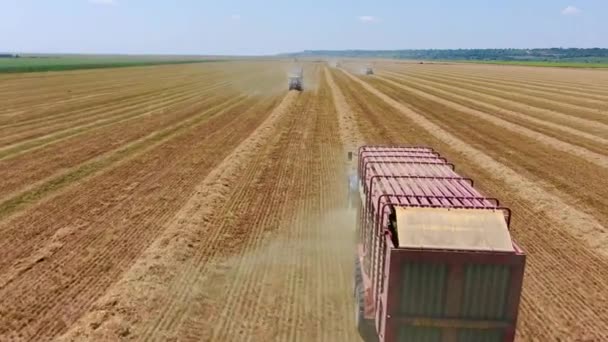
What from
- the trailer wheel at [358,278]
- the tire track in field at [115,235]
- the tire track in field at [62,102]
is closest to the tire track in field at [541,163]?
the trailer wheel at [358,278]

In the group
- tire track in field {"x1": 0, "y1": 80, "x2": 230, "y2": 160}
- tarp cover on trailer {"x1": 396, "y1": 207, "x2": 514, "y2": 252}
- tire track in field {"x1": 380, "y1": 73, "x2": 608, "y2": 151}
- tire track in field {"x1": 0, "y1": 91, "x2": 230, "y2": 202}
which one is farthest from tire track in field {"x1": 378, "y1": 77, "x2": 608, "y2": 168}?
tire track in field {"x1": 0, "y1": 80, "x2": 230, "y2": 160}

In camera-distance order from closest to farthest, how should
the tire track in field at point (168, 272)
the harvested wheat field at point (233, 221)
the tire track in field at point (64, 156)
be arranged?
the tire track in field at point (168, 272) → the harvested wheat field at point (233, 221) → the tire track in field at point (64, 156)

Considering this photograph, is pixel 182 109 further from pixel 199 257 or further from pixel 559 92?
pixel 559 92

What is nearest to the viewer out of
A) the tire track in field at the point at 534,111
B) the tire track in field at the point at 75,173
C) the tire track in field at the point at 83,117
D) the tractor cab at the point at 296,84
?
the tire track in field at the point at 75,173

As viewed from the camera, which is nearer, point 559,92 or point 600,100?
point 600,100

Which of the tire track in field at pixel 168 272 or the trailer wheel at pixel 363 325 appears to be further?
the tire track in field at pixel 168 272

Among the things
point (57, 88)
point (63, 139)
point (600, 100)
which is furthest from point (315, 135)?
point (57, 88)

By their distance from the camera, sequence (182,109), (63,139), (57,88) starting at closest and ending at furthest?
(63,139) → (182,109) → (57,88)

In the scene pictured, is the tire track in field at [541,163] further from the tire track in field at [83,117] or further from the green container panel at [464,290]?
the tire track in field at [83,117]

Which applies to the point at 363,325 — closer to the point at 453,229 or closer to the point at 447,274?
the point at 447,274
